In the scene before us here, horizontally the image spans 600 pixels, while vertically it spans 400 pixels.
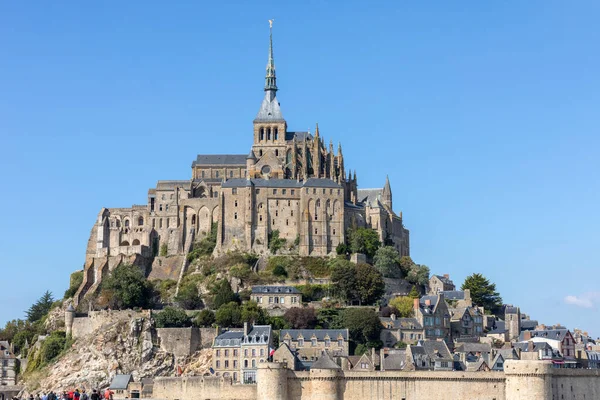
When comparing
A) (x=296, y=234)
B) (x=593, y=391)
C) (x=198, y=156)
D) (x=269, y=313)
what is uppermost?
Result: (x=198, y=156)

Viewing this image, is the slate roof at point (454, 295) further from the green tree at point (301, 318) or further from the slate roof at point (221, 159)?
the slate roof at point (221, 159)

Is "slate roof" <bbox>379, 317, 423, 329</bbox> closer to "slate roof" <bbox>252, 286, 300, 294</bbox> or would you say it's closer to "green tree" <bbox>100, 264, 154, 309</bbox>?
"slate roof" <bbox>252, 286, 300, 294</bbox>

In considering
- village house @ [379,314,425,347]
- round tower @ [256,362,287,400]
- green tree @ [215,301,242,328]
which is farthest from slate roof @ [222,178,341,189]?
round tower @ [256,362,287,400]

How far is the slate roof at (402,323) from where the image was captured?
Result: 81500 millimetres

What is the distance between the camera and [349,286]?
86312 millimetres

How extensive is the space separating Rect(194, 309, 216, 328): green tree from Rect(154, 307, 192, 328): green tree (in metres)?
0.82

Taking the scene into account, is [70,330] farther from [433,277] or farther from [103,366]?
[433,277]

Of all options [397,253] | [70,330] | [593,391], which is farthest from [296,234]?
[593,391]

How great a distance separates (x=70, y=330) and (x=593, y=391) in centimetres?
3895

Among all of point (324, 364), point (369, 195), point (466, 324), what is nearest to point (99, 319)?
point (324, 364)

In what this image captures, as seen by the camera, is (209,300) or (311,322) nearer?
(311,322)

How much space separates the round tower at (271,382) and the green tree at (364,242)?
85.7 ft

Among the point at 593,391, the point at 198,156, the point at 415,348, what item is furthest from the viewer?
the point at 198,156

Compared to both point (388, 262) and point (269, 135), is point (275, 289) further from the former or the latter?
point (269, 135)
